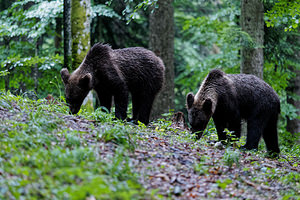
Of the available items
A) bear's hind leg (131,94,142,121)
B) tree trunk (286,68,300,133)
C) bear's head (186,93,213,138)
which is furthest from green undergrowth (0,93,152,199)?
tree trunk (286,68,300,133)

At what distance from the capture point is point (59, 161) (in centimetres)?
425

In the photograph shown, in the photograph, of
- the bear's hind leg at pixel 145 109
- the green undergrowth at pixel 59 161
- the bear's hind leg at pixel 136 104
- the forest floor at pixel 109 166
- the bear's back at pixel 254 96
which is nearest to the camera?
the green undergrowth at pixel 59 161

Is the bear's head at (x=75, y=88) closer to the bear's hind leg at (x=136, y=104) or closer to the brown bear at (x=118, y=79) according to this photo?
the brown bear at (x=118, y=79)

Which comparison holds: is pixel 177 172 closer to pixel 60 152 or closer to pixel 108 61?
pixel 60 152

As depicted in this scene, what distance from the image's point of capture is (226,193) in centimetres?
497

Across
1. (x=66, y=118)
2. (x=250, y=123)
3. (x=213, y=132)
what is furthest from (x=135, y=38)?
(x=66, y=118)

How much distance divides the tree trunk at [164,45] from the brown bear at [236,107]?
3.75 meters

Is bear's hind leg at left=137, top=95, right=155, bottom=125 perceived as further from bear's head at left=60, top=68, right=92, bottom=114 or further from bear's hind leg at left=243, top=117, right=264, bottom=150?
bear's hind leg at left=243, top=117, right=264, bottom=150

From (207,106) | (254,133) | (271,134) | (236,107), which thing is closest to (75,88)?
(207,106)

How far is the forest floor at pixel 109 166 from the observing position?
3.85 metres

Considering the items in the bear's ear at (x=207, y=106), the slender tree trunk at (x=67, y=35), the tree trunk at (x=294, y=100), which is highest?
the slender tree trunk at (x=67, y=35)

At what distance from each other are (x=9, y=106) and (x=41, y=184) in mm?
3114

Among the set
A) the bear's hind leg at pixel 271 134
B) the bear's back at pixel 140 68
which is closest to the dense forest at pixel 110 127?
the bear's hind leg at pixel 271 134

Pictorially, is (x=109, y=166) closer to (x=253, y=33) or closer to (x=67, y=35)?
(x=67, y=35)
